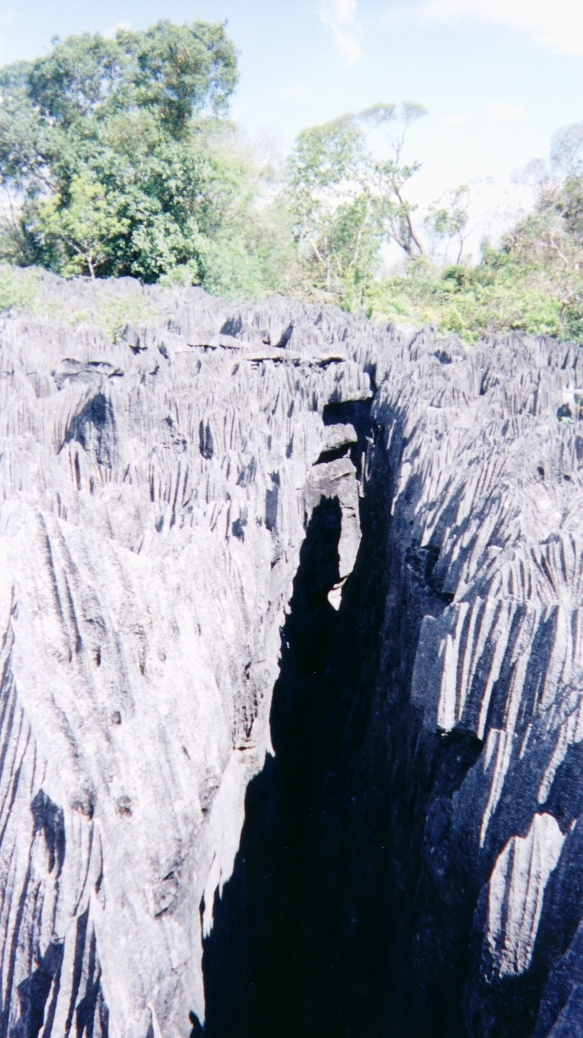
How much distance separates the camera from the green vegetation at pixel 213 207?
1806 cm

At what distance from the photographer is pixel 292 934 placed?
13.9 feet

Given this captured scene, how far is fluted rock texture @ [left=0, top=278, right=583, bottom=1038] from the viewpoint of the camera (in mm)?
1738

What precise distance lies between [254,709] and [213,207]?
67.0ft

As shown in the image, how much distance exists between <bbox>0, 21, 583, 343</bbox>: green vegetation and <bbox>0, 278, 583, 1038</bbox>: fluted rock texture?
10187mm

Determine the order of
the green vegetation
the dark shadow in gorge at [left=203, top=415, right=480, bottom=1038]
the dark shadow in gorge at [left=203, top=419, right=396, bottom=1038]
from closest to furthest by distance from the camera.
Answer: the dark shadow in gorge at [left=203, top=415, right=480, bottom=1038] → the dark shadow in gorge at [left=203, top=419, right=396, bottom=1038] → the green vegetation

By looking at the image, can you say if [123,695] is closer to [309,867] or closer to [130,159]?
[309,867]

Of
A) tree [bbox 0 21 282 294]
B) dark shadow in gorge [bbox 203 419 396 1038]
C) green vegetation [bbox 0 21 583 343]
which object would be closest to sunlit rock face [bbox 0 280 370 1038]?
dark shadow in gorge [bbox 203 419 396 1038]

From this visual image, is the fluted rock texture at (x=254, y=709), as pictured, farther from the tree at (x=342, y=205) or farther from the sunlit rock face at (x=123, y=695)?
the tree at (x=342, y=205)

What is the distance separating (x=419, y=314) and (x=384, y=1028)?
19.2m

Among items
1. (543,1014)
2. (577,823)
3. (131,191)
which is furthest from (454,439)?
(131,191)

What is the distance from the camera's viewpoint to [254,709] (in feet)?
11.8

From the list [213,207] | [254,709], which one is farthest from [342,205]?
[254,709]

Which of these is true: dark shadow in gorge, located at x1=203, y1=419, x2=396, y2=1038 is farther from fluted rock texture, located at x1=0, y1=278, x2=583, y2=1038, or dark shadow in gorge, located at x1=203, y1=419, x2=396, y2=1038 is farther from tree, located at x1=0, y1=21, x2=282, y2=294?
tree, located at x1=0, y1=21, x2=282, y2=294

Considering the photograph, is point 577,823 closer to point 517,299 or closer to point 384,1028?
point 384,1028
